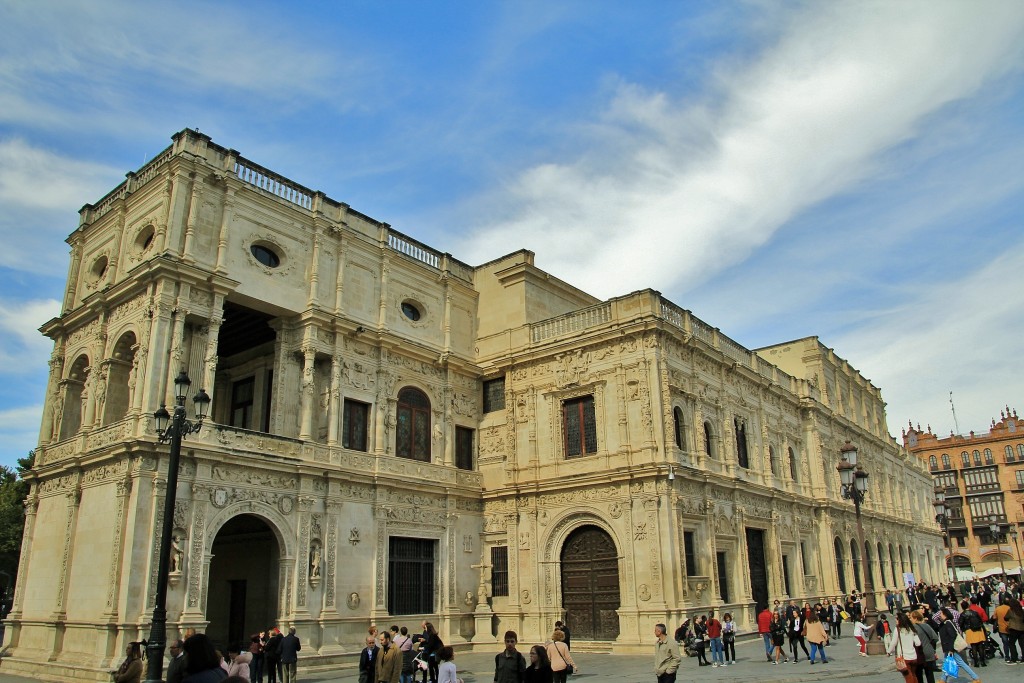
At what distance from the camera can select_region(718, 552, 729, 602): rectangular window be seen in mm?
25953

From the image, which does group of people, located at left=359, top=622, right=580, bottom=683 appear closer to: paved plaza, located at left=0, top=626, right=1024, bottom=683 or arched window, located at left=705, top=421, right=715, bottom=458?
paved plaza, located at left=0, top=626, right=1024, bottom=683

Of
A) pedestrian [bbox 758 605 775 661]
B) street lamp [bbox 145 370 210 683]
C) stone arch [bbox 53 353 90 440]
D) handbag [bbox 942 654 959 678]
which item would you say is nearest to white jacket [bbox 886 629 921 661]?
handbag [bbox 942 654 959 678]

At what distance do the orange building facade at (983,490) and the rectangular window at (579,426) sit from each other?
5760 centimetres

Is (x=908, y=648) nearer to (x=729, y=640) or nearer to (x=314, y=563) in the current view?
(x=729, y=640)

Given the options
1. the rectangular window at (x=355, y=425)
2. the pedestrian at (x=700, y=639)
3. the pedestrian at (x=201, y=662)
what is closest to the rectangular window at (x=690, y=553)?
the pedestrian at (x=700, y=639)

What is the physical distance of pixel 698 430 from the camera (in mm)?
26266

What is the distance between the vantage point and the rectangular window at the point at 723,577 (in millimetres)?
25953

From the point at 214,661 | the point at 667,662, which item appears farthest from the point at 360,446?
the point at 214,661

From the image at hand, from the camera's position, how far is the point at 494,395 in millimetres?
29062

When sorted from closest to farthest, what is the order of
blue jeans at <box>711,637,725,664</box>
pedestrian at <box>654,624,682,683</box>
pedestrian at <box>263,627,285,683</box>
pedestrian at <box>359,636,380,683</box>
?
pedestrian at <box>654,624,682,683</box> < pedestrian at <box>359,636,380,683</box> < pedestrian at <box>263,627,285,683</box> < blue jeans at <box>711,637,725,664</box>

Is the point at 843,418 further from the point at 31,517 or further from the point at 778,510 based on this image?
the point at 31,517

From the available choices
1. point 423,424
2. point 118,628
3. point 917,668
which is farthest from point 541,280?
point 917,668

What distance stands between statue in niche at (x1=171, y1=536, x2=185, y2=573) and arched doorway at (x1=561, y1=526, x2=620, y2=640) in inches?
477

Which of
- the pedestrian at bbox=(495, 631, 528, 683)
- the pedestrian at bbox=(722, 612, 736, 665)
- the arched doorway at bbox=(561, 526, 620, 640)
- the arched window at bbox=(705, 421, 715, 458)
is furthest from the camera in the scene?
the arched window at bbox=(705, 421, 715, 458)
